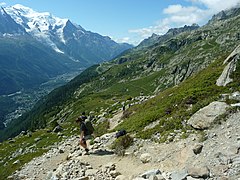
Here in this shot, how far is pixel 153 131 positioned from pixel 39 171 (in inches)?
641

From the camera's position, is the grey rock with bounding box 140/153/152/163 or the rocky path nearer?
the rocky path

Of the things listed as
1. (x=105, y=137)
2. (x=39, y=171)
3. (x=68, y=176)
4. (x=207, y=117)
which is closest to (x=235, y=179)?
(x=207, y=117)

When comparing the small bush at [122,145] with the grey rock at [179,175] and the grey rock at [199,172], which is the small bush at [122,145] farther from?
the grey rock at [199,172]

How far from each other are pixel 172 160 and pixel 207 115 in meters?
5.96

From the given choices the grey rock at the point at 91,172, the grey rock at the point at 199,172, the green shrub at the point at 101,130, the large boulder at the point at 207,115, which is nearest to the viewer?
the grey rock at the point at 199,172

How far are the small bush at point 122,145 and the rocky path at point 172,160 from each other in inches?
22.0

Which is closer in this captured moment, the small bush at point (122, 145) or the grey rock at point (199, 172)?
the grey rock at point (199, 172)

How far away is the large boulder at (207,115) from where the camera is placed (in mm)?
26547

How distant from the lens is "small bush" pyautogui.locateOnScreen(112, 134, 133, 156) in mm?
30125

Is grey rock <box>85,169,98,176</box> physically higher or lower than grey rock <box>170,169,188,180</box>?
lower

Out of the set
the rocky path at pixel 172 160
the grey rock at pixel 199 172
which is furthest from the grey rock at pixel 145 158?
the grey rock at pixel 199 172

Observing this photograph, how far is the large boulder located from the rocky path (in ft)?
3.21

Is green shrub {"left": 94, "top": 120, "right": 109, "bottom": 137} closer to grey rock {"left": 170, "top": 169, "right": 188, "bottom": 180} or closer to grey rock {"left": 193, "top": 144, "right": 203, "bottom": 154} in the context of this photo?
grey rock {"left": 193, "top": 144, "right": 203, "bottom": 154}

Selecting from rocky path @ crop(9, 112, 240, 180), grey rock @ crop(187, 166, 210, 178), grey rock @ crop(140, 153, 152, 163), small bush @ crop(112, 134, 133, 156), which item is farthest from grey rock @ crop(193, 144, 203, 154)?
small bush @ crop(112, 134, 133, 156)
